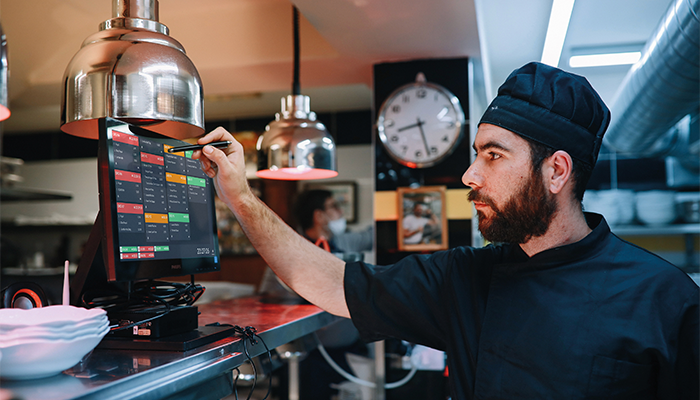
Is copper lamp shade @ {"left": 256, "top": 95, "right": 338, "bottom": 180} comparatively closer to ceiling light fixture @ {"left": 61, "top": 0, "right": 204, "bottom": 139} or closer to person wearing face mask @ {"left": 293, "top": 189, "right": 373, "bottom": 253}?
ceiling light fixture @ {"left": 61, "top": 0, "right": 204, "bottom": 139}

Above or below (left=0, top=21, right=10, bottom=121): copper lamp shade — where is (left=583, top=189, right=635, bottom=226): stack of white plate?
below

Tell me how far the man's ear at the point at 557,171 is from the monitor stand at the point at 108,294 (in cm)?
84

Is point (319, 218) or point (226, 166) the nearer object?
point (226, 166)

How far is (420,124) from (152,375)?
242cm

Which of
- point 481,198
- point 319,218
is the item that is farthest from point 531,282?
point 319,218

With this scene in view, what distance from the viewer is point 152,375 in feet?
3.25

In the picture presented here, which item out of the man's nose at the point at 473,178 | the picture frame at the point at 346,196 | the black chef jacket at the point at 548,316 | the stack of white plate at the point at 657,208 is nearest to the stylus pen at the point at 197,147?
the black chef jacket at the point at 548,316

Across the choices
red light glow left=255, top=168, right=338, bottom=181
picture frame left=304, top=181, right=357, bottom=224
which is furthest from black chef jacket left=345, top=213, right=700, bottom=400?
picture frame left=304, top=181, right=357, bottom=224

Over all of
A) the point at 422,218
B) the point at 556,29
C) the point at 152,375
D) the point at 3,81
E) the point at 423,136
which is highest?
the point at 556,29

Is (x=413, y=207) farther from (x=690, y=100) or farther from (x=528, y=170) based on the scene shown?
(x=528, y=170)

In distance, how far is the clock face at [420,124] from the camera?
123 inches

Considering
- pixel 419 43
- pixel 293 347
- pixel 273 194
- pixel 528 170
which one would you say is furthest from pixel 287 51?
pixel 273 194

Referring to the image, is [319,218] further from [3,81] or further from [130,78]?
[3,81]

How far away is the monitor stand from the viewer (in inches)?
46.8
